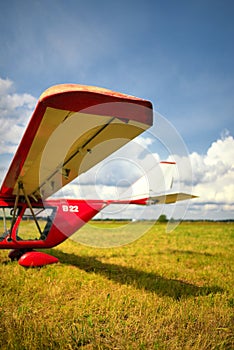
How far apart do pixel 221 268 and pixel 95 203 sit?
3.64 meters

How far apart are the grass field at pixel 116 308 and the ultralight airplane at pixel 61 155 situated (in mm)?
1054

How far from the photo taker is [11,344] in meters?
2.26

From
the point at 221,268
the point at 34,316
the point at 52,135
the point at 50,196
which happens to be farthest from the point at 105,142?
the point at 221,268

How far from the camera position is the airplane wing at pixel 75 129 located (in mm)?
2590

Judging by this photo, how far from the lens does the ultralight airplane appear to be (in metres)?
2.66

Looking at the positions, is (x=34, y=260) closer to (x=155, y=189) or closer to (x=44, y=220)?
(x=44, y=220)

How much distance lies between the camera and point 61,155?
4.56m

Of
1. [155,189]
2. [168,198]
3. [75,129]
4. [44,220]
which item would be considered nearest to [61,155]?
[75,129]

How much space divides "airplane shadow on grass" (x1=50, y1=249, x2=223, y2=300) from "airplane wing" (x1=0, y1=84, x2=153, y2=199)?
237cm

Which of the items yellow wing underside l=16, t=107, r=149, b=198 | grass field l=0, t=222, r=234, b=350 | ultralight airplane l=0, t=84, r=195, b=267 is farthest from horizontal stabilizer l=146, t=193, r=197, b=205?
yellow wing underside l=16, t=107, r=149, b=198

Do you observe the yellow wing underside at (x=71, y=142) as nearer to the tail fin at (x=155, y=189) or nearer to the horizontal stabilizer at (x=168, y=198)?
the tail fin at (x=155, y=189)

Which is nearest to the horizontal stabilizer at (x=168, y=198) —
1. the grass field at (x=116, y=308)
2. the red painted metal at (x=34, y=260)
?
the grass field at (x=116, y=308)

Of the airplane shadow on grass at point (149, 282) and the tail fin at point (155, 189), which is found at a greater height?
the tail fin at point (155, 189)

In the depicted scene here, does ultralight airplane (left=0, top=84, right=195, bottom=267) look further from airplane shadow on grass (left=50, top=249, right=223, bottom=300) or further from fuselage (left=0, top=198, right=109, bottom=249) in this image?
airplane shadow on grass (left=50, top=249, right=223, bottom=300)
